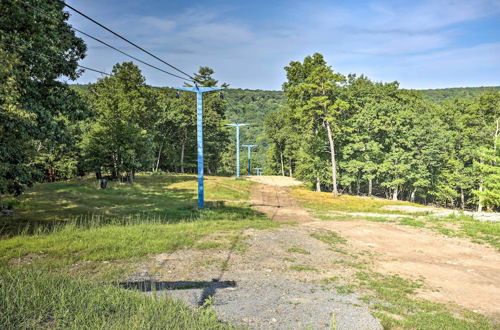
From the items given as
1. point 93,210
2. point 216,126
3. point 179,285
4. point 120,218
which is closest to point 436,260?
point 179,285

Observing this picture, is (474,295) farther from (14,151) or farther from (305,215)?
(14,151)

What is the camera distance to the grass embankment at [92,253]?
4686 mm

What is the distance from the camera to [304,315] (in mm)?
6359

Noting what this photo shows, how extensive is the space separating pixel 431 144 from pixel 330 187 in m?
17.4

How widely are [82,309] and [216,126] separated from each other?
51511mm

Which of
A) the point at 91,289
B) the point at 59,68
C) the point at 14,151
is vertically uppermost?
the point at 59,68

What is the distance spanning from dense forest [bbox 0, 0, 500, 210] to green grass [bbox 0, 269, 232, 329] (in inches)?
282

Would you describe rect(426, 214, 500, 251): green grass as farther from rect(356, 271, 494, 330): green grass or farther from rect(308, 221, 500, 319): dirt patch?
rect(356, 271, 494, 330): green grass

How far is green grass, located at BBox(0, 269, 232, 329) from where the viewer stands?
4.39 metres

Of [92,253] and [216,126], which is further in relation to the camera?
[216,126]

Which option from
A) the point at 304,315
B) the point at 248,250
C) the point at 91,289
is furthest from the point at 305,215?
the point at 91,289

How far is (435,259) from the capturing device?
40.1 ft

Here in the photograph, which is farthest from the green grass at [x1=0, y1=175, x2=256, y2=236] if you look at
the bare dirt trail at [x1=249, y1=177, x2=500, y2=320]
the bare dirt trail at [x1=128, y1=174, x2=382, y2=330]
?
the bare dirt trail at [x1=249, y1=177, x2=500, y2=320]

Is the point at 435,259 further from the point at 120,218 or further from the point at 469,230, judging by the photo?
the point at 120,218
